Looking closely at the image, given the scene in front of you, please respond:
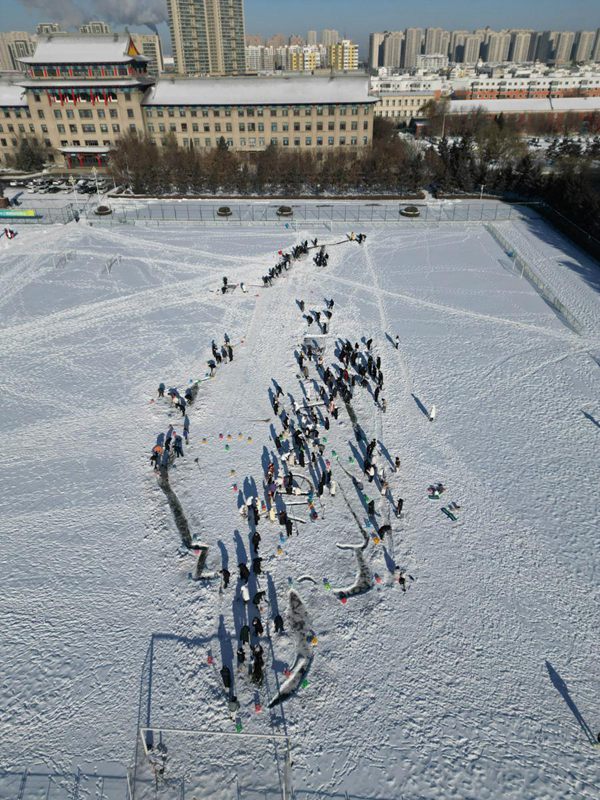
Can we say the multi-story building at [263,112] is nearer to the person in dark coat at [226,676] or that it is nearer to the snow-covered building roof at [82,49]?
the snow-covered building roof at [82,49]

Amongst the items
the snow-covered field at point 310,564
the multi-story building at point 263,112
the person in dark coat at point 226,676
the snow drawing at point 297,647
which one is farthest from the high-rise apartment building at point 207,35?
the person in dark coat at point 226,676

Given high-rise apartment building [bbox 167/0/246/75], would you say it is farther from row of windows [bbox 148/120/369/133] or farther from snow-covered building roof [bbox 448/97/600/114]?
row of windows [bbox 148/120/369/133]

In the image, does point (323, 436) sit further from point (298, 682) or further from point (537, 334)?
point (537, 334)

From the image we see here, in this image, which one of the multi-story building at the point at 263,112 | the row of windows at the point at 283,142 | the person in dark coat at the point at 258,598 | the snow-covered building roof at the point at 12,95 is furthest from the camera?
the snow-covered building roof at the point at 12,95

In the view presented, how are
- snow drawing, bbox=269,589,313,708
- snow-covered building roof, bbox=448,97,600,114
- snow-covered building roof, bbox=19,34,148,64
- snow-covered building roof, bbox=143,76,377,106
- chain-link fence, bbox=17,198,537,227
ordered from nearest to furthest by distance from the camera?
1. snow drawing, bbox=269,589,313,708
2. chain-link fence, bbox=17,198,537,227
3. snow-covered building roof, bbox=143,76,377,106
4. snow-covered building roof, bbox=19,34,148,64
5. snow-covered building roof, bbox=448,97,600,114

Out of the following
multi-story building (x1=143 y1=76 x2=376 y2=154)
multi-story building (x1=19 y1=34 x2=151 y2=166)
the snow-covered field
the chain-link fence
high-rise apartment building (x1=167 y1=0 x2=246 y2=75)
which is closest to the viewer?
the snow-covered field

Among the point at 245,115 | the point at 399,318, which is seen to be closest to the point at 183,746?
the point at 399,318

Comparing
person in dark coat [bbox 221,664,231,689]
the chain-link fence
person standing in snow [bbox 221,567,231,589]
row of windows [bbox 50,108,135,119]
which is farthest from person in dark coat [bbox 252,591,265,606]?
row of windows [bbox 50,108,135,119]
